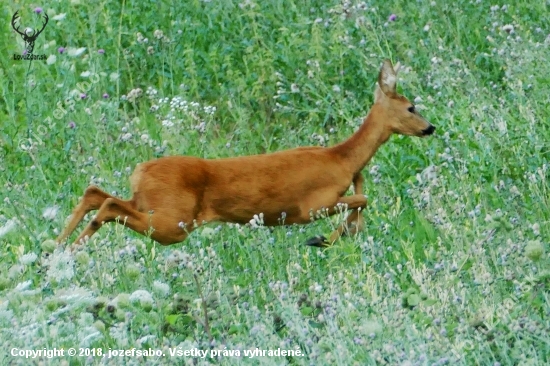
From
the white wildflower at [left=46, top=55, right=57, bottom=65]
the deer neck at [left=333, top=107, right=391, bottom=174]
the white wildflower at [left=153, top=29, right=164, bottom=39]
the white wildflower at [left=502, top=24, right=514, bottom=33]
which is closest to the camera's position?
the deer neck at [left=333, top=107, right=391, bottom=174]

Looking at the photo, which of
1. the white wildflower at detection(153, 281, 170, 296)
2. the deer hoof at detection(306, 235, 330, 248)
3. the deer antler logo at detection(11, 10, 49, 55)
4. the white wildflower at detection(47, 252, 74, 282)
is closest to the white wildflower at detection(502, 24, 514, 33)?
the deer hoof at detection(306, 235, 330, 248)

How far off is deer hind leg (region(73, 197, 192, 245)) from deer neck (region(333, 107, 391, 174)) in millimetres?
1214

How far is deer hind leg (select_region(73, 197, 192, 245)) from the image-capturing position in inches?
294

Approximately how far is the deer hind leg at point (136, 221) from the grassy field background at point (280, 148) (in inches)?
3.6

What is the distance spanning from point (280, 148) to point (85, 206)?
2371 mm

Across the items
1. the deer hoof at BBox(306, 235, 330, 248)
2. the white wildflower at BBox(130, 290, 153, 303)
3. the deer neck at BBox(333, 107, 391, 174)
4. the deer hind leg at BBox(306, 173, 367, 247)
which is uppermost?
the deer neck at BBox(333, 107, 391, 174)

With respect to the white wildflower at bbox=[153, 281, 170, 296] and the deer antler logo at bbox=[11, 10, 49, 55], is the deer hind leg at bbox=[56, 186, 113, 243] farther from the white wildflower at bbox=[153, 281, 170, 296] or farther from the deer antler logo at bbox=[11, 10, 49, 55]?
the deer antler logo at bbox=[11, 10, 49, 55]

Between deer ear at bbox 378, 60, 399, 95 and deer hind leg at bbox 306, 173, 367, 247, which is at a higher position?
deer ear at bbox 378, 60, 399, 95

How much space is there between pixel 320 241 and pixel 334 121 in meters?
2.64

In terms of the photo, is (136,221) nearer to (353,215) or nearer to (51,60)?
(353,215)

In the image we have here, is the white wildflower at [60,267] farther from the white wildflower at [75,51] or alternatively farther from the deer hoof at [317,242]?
the white wildflower at [75,51]

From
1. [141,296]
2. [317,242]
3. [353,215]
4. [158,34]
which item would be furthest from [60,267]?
[158,34]

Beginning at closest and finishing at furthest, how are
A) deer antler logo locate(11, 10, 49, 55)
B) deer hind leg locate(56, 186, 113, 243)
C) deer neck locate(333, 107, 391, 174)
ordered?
deer hind leg locate(56, 186, 113, 243) → deer neck locate(333, 107, 391, 174) → deer antler logo locate(11, 10, 49, 55)

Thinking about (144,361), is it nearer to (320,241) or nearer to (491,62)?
(320,241)
